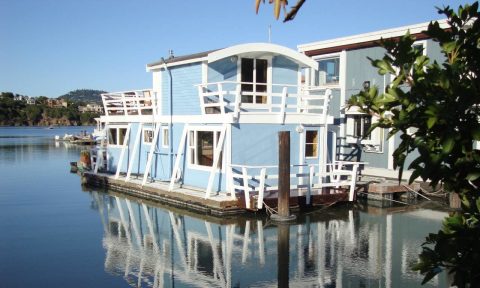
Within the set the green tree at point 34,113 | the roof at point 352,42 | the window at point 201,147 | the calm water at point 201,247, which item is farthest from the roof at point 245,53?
the green tree at point 34,113

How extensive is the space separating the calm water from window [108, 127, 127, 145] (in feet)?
18.0

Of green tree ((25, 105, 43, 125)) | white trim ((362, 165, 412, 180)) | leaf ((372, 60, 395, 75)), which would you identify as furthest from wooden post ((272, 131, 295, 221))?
green tree ((25, 105, 43, 125))

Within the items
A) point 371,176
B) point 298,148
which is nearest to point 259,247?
point 298,148

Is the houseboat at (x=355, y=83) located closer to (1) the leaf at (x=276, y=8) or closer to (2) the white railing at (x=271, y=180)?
(2) the white railing at (x=271, y=180)

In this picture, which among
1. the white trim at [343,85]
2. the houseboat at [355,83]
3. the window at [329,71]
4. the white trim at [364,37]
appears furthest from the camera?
the window at [329,71]

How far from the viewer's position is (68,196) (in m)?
22.1

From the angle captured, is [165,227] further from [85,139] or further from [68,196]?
[85,139]

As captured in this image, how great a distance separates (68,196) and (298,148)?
11720 mm

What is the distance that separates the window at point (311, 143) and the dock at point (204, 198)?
153 centimetres

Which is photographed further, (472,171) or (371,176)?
(371,176)

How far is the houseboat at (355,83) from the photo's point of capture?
68.4 feet

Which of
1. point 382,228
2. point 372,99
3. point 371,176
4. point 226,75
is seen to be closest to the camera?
point 372,99

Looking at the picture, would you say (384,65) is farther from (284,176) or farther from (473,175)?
(284,176)

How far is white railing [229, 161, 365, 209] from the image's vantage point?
14713 millimetres
